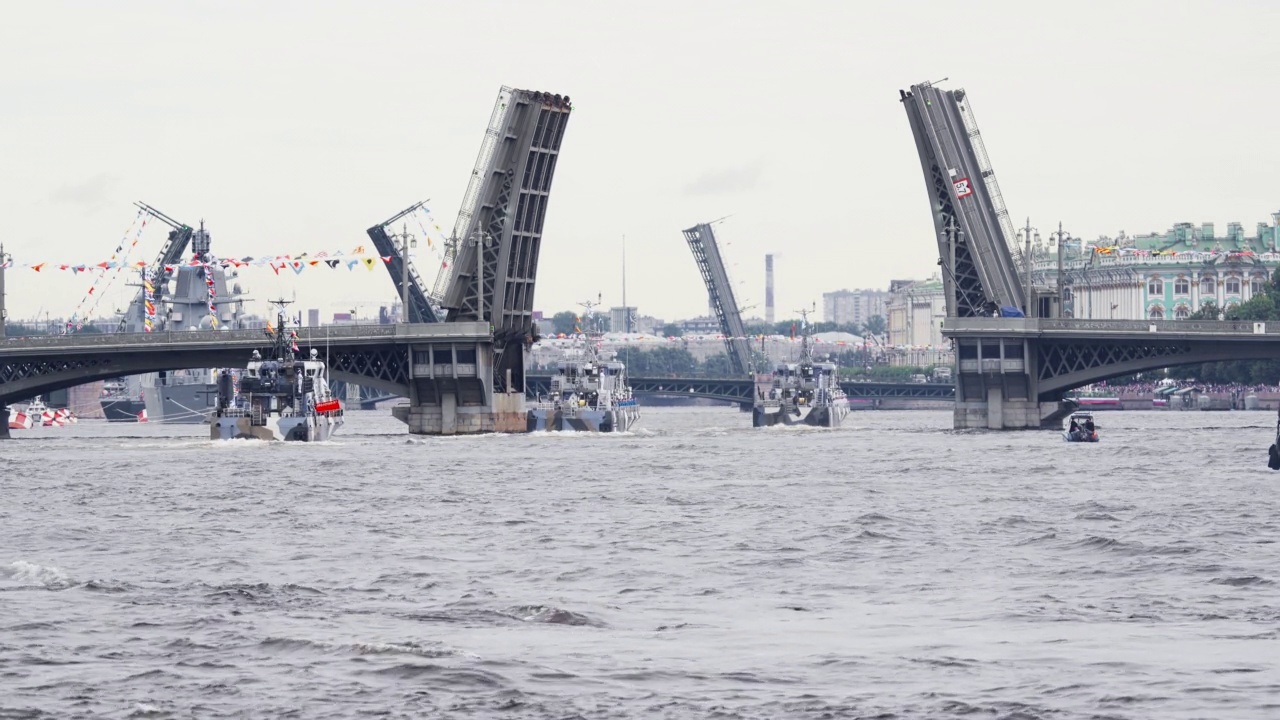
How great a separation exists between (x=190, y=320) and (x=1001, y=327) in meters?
68.1

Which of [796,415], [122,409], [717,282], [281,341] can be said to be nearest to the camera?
[281,341]

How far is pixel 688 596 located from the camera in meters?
25.9

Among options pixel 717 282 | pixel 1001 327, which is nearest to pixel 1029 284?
pixel 1001 327

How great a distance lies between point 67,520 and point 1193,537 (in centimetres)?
1966

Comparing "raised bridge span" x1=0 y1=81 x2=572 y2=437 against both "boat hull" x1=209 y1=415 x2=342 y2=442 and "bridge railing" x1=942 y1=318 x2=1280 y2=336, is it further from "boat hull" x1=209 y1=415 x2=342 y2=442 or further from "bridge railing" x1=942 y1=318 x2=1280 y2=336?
"bridge railing" x1=942 y1=318 x2=1280 y2=336

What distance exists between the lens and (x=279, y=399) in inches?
3073

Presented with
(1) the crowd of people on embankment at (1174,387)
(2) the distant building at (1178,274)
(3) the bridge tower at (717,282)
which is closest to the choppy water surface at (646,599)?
(3) the bridge tower at (717,282)

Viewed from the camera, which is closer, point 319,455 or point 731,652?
point 731,652

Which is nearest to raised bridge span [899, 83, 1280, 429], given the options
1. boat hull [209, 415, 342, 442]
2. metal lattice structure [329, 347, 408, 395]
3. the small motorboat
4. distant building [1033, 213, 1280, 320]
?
the small motorboat

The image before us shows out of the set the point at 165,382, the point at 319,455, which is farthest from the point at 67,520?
the point at 165,382

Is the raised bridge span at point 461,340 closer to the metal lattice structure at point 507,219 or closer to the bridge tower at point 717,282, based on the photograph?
the metal lattice structure at point 507,219

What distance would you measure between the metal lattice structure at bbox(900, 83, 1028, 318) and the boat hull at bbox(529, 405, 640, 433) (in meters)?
16.5

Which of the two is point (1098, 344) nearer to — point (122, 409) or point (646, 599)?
point (646, 599)

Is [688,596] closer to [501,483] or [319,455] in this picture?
[501,483]
